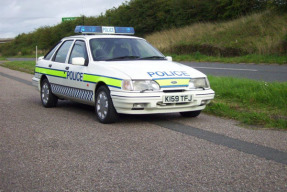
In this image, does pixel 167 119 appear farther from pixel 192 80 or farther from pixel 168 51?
pixel 168 51

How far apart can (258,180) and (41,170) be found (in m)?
2.20

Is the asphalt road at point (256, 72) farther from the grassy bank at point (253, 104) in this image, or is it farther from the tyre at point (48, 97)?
the tyre at point (48, 97)

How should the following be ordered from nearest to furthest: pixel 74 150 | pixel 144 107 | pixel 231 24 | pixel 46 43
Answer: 1. pixel 74 150
2. pixel 144 107
3. pixel 231 24
4. pixel 46 43

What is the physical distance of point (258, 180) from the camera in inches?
175

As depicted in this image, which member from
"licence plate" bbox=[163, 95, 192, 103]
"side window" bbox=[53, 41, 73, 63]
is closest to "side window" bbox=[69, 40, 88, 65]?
"side window" bbox=[53, 41, 73, 63]

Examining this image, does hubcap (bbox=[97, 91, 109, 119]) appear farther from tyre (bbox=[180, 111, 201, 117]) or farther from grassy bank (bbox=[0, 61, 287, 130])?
grassy bank (bbox=[0, 61, 287, 130])

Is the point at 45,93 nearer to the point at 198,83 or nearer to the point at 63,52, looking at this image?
the point at 63,52

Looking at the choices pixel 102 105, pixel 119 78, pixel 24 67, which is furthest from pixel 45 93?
pixel 24 67

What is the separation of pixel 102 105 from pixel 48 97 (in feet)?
8.04

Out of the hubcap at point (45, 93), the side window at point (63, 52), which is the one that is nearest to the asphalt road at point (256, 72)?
the side window at point (63, 52)

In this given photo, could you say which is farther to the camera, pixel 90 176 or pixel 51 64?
pixel 51 64

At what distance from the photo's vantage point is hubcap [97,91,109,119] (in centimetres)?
765

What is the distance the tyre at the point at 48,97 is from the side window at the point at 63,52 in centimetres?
59

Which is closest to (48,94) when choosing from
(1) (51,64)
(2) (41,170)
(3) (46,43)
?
(1) (51,64)
